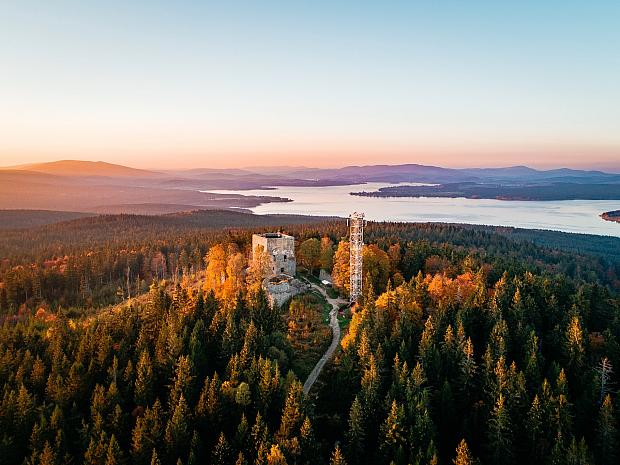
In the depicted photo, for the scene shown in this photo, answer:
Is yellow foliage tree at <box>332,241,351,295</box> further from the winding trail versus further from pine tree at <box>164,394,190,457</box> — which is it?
pine tree at <box>164,394,190,457</box>

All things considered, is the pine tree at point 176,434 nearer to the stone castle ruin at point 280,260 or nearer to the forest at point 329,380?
the forest at point 329,380

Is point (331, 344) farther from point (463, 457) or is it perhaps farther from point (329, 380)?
point (463, 457)

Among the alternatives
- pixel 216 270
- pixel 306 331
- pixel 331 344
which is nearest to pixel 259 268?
pixel 216 270

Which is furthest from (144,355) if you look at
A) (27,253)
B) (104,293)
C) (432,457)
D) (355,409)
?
(27,253)

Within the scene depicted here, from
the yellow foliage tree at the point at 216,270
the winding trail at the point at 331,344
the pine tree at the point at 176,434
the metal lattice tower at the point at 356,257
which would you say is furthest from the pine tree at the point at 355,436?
the yellow foliage tree at the point at 216,270

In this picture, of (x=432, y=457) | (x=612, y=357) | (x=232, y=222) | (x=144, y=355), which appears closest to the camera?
(x=432, y=457)

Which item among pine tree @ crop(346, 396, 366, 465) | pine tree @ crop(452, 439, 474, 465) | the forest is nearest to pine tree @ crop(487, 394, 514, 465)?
the forest

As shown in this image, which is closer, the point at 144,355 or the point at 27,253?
the point at 144,355

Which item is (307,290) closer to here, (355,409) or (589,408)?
(355,409)
